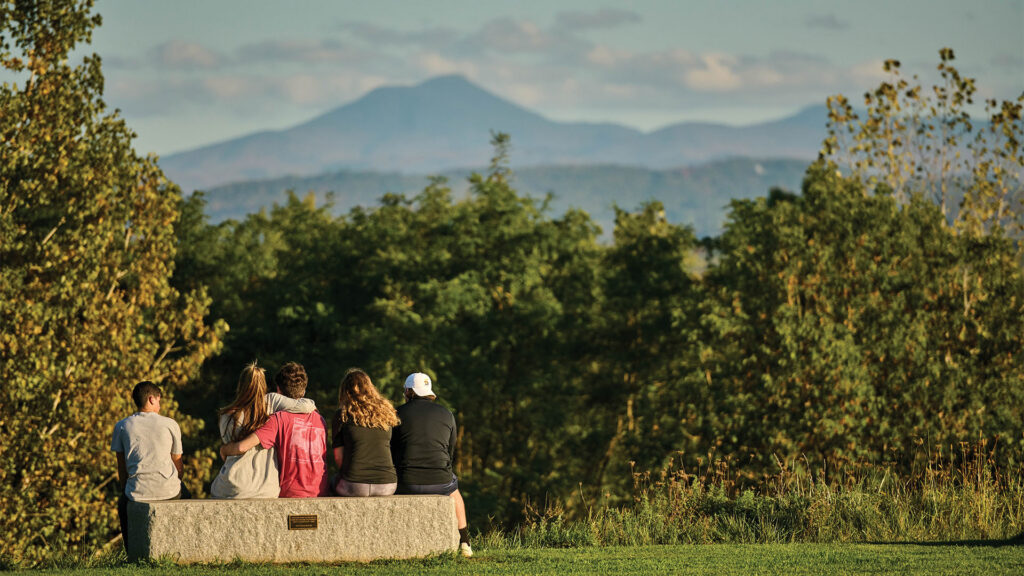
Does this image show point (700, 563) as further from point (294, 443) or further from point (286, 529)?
point (294, 443)

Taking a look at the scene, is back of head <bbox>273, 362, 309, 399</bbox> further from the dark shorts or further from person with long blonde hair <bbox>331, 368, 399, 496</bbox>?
the dark shorts

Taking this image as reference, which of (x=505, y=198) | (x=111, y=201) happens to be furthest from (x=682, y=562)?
(x=505, y=198)

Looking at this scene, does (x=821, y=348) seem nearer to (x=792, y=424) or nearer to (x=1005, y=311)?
(x=792, y=424)

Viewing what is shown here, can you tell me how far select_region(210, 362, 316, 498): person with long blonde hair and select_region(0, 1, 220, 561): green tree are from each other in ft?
31.0

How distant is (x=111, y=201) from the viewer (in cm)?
2098

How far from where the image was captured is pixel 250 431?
31.2 feet

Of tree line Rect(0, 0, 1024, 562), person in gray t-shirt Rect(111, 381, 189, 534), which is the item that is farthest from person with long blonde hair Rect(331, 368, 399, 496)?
tree line Rect(0, 0, 1024, 562)

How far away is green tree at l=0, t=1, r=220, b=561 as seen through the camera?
1872cm

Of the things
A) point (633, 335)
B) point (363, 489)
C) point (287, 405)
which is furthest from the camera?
point (633, 335)

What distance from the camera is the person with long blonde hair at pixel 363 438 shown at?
9.73 m

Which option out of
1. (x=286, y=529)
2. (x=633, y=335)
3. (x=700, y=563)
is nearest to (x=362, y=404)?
(x=286, y=529)

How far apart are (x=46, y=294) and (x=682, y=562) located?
13049 mm

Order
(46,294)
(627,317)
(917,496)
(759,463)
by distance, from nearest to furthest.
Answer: (917,496)
(46,294)
(759,463)
(627,317)

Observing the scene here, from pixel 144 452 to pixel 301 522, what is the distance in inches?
56.0
